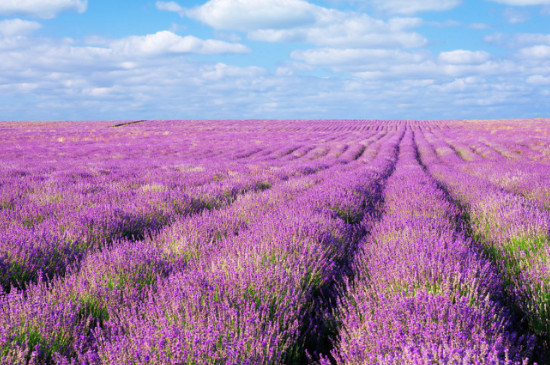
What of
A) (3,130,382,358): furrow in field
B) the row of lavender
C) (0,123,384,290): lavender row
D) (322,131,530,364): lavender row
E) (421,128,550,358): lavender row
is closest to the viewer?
(322,131,530,364): lavender row

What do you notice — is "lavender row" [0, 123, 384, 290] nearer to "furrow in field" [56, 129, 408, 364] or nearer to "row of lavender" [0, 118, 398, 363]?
"row of lavender" [0, 118, 398, 363]

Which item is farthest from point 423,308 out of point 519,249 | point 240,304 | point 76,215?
point 76,215

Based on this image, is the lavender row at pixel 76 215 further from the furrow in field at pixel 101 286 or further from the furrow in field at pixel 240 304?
the furrow in field at pixel 240 304

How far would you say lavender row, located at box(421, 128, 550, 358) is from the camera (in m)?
2.09

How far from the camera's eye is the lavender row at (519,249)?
2086mm

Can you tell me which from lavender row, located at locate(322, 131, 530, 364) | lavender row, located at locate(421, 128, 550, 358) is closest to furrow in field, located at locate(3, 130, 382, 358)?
lavender row, located at locate(322, 131, 530, 364)

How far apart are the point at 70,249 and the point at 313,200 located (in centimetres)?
282

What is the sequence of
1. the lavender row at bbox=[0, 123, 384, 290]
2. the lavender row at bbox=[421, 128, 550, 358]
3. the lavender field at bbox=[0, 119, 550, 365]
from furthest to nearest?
the lavender row at bbox=[0, 123, 384, 290] → the lavender row at bbox=[421, 128, 550, 358] → the lavender field at bbox=[0, 119, 550, 365]

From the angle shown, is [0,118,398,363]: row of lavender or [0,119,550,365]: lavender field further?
[0,118,398,363]: row of lavender

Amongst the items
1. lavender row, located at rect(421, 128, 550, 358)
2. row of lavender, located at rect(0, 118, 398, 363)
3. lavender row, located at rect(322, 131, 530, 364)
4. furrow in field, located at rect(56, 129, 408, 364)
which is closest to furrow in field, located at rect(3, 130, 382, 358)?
row of lavender, located at rect(0, 118, 398, 363)

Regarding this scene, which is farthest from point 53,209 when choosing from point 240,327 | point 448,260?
point 448,260

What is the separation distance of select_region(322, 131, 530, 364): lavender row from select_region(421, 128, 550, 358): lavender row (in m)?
0.12

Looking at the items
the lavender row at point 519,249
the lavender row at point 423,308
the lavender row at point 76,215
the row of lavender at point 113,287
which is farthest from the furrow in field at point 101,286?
the lavender row at point 519,249

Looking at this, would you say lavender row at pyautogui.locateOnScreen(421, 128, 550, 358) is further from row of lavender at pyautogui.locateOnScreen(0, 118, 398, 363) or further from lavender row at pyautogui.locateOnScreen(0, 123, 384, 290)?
lavender row at pyautogui.locateOnScreen(0, 123, 384, 290)
